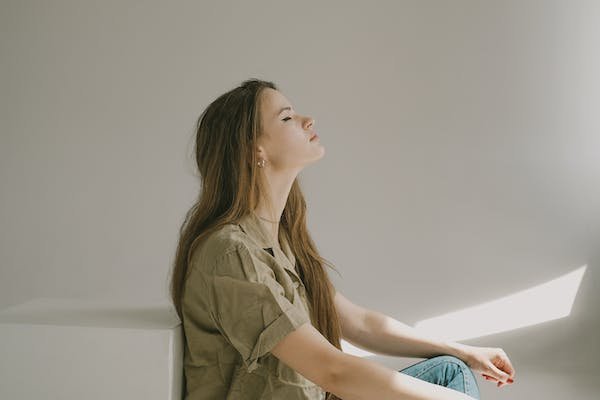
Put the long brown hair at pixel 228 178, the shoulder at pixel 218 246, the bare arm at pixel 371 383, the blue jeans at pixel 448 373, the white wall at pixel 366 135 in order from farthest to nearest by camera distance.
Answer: the white wall at pixel 366 135 → the blue jeans at pixel 448 373 → the long brown hair at pixel 228 178 → the shoulder at pixel 218 246 → the bare arm at pixel 371 383

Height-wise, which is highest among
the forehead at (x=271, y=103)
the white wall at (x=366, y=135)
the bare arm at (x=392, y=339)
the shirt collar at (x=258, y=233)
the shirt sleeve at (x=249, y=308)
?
the white wall at (x=366, y=135)

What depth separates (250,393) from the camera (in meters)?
1.57

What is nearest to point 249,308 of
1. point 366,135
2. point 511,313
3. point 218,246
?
Answer: point 218,246

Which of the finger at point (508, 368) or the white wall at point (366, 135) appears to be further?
the white wall at point (366, 135)

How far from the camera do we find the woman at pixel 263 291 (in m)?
1.45

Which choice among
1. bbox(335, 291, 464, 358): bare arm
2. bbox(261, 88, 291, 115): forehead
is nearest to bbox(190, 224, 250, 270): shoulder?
Answer: bbox(261, 88, 291, 115): forehead

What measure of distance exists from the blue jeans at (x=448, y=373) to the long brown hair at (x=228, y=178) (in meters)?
0.24

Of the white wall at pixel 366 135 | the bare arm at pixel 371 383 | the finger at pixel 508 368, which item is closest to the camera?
the bare arm at pixel 371 383

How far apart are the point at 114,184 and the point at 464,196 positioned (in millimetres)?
1795

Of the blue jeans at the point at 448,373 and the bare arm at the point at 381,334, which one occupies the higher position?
the bare arm at the point at 381,334

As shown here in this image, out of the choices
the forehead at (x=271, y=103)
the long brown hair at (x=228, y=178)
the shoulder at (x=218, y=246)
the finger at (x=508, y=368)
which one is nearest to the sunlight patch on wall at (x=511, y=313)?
the finger at (x=508, y=368)

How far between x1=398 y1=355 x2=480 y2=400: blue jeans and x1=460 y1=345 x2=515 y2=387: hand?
0.07 ft

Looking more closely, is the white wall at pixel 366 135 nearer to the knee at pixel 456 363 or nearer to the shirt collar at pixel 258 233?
the knee at pixel 456 363

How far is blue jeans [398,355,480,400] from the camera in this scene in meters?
1.83
